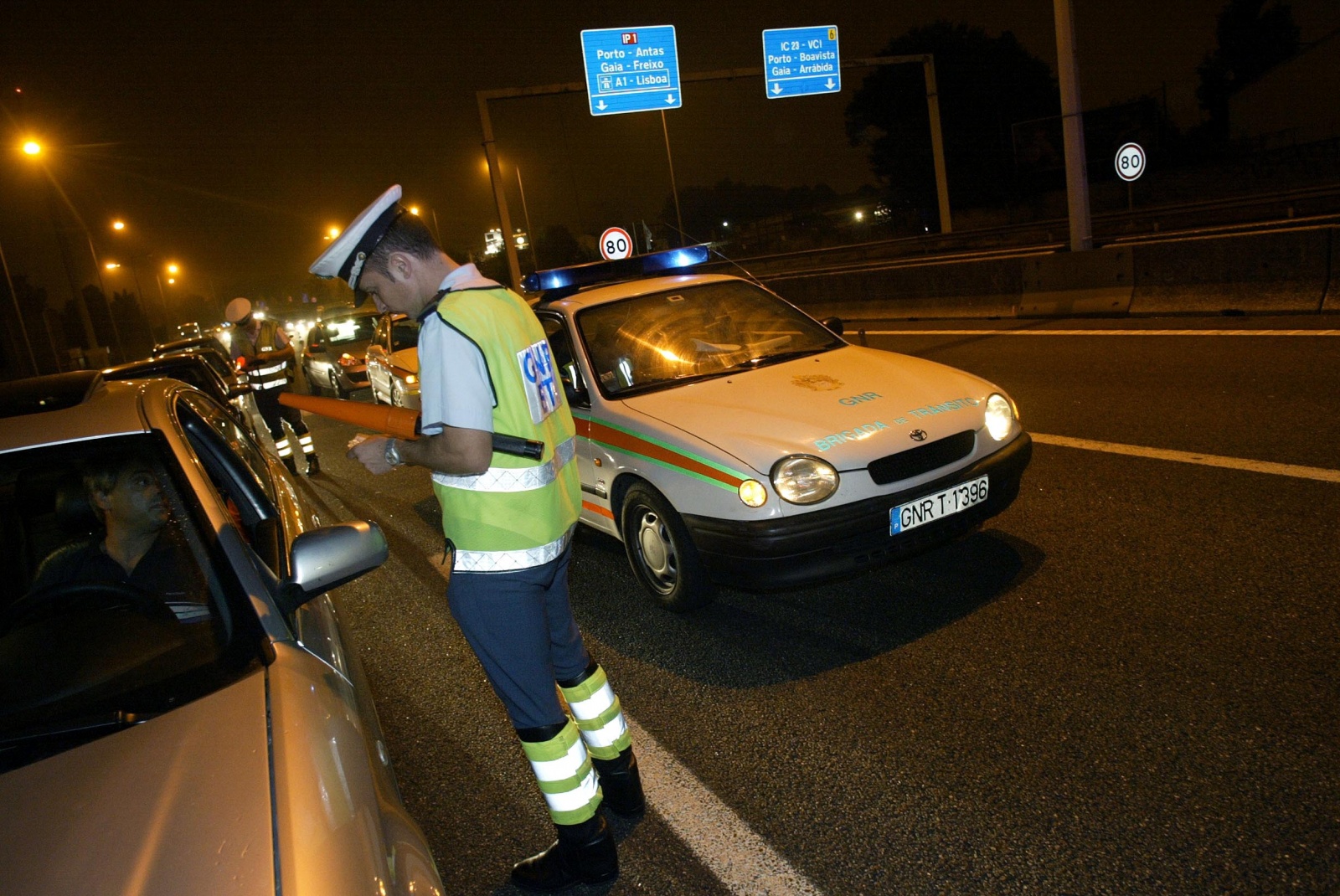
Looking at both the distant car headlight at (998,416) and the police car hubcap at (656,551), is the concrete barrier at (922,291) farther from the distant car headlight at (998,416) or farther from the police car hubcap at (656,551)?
the police car hubcap at (656,551)

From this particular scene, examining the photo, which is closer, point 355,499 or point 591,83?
point 355,499

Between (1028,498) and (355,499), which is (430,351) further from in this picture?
(355,499)

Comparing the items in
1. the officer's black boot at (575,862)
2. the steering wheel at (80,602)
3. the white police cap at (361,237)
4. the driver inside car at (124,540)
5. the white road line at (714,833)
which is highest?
the white police cap at (361,237)

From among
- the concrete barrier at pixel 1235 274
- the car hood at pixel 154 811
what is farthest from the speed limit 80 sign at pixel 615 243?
the car hood at pixel 154 811

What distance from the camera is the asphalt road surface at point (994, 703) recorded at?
271 cm

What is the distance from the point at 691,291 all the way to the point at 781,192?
363ft

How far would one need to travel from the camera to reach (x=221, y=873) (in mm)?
1505

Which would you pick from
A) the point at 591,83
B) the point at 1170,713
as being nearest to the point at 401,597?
the point at 1170,713

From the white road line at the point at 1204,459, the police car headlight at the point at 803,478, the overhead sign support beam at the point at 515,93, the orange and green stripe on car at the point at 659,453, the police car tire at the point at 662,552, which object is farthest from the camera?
the overhead sign support beam at the point at 515,93

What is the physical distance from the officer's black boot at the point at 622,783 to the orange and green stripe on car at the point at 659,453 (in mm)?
1383

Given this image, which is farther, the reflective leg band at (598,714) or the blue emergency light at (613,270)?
the blue emergency light at (613,270)

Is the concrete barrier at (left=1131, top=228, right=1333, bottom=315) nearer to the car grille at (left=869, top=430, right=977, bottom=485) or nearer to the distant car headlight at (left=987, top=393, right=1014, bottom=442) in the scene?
the distant car headlight at (left=987, top=393, right=1014, bottom=442)

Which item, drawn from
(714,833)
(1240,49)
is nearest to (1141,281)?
(714,833)

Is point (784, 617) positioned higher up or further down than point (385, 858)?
further down
